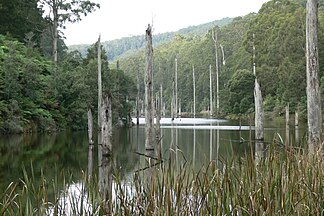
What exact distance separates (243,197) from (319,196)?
0.48m

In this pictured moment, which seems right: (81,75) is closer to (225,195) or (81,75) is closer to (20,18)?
(20,18)

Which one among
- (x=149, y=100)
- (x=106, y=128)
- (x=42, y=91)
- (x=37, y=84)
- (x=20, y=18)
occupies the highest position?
(x=20, y=18)

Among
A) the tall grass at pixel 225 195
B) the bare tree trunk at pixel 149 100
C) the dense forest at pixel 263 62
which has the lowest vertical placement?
the tall grass at pixel 225 195

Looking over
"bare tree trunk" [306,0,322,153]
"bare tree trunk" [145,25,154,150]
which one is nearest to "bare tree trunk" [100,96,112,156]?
"bare tree trunk" [145,25,154,150]

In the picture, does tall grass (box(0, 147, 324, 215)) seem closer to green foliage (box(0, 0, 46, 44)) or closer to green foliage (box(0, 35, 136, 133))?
green foliage (box(0, 35, 136, 133))

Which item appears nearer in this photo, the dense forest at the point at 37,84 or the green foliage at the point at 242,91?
the dense forest at the point at 37,84

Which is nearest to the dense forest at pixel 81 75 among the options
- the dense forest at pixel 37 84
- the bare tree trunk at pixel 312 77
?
the dense forest at pixel 37 84

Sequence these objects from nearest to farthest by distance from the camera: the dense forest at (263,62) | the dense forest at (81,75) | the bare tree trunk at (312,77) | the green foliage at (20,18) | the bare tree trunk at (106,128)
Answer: the bare tree trunk at (312,77) → the bare tree trunk at (106,128) → the dense forest at (81,75) → the green foliage at (20,18) → the dense forest at (263,62)

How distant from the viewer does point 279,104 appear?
35.6m

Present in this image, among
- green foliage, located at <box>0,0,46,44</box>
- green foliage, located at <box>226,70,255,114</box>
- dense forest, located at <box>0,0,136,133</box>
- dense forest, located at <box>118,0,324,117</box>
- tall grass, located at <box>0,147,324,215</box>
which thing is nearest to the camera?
tall grass, located at <box>0,147,324,215</box>

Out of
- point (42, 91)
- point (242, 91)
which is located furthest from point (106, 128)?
point (242, 91)

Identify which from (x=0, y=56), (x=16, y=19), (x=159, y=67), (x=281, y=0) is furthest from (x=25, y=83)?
(x=159, y=67)

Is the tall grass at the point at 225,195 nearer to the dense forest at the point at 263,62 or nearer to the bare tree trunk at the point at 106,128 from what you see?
the bare tree trunk at the point at 106,128

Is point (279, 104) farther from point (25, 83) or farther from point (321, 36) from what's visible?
point (25, 83)
